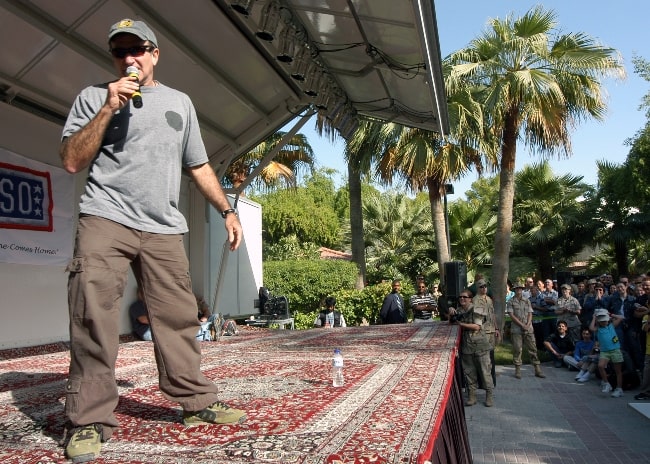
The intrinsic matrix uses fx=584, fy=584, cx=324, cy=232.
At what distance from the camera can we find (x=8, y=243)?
6.85 meters

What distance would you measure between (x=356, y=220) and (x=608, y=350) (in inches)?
355

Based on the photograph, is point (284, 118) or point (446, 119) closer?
point (446, 119)

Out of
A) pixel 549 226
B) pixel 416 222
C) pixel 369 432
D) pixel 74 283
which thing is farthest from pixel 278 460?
pixel 416 222

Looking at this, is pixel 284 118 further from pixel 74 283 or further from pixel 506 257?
pixel 74 283

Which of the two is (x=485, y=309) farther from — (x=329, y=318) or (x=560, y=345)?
(x=329, y=318)

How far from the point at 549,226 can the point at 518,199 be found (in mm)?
1708

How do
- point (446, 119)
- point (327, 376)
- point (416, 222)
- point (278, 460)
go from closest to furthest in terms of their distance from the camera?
point (278, 460), point (327, 376), point (446, 119), point (416, 222)

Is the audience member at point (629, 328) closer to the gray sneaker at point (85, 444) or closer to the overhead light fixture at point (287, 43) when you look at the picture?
the overhead light fixture at point (287, 43)

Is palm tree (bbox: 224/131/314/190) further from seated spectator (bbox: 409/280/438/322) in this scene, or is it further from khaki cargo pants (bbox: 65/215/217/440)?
khaki cargo pants (bbox: 65/215/217/440)

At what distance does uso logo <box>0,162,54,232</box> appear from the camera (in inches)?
268

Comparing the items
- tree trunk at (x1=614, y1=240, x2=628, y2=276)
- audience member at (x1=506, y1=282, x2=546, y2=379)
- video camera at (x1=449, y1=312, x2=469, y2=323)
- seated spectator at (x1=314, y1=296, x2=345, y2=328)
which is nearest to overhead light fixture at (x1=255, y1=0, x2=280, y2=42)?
video camera at (x1=449, y1=312, x2=469, y2=323)

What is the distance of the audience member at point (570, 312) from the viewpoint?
12.6m

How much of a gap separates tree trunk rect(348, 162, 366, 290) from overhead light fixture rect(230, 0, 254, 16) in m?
10.5

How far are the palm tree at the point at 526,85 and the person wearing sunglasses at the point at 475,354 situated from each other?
4693 millimetres
